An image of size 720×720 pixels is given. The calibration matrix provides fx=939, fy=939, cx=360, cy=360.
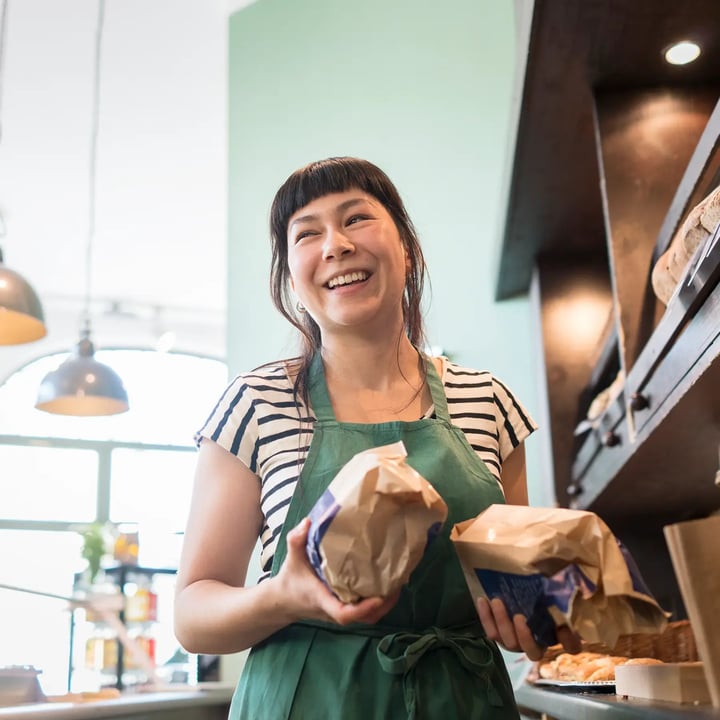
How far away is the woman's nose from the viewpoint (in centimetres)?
124

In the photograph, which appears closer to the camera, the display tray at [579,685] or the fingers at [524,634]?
the fingers at [524,634]

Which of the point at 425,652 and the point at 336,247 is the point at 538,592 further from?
the point at 336,247

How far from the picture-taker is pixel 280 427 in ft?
4.01

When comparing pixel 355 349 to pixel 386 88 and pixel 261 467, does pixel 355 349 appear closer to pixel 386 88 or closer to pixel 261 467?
pixel 261 467

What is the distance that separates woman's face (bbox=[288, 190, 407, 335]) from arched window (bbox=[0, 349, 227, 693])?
7.34 meters

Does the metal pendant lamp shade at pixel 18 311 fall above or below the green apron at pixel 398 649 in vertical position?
above

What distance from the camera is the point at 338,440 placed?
121cm

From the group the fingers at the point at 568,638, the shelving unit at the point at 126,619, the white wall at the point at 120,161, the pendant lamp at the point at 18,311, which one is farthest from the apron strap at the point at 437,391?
the white wall at the point at 120,161

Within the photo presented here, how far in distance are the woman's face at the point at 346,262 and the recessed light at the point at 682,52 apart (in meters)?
1.20

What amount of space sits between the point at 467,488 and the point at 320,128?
10.3 feet

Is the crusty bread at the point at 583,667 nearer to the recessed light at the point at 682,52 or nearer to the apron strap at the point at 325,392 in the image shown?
the apron strap at the point at 325,392

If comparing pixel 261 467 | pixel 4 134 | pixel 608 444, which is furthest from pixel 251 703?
pixel 4 134

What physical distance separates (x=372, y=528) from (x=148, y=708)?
2751 millimetres

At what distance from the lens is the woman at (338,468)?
1.10 meters
